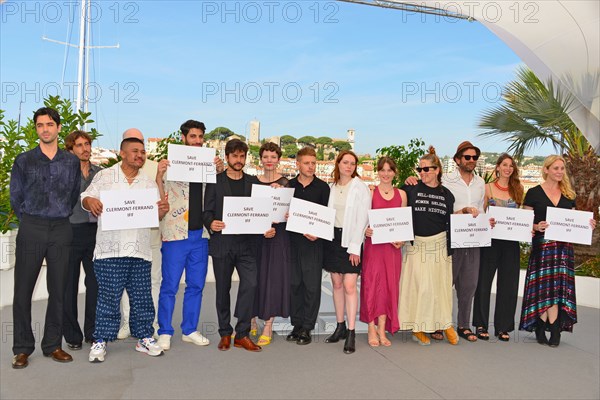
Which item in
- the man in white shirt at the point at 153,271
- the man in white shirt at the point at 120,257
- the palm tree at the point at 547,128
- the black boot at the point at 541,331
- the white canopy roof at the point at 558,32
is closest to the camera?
the man in white shirt at the point at 120,257

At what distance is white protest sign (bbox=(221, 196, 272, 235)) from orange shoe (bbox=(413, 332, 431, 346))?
1800 millimetres

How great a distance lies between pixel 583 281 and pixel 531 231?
3.00 metres

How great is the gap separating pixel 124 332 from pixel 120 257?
3.53 ft

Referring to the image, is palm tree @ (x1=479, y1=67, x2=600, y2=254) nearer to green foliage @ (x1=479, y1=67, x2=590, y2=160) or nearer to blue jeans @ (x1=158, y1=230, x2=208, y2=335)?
green foliage @ (x1=479, y1=67, x2=590, y2=160)

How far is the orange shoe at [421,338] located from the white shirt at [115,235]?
2.51 metres

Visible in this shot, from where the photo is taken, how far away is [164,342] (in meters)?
4.61

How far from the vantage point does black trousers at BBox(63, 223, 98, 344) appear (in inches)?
175

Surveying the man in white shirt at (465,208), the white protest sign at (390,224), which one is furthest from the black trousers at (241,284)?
the man in white shirt at (465,208)

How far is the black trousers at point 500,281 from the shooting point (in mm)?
5227

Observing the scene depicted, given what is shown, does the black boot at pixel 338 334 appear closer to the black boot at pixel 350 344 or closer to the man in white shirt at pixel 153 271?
the black boot at pixel 350 344

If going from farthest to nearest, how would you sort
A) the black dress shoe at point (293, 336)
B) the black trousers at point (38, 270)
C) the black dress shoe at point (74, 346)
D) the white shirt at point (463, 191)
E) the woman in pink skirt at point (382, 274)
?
the white shirt at point (463, 191) < the black dress shoe at point (293, 336) < the woman in pink skirt at point (382, 274) < the black dress shoe at point (74, 346) < the black trousers at point (38, 270)

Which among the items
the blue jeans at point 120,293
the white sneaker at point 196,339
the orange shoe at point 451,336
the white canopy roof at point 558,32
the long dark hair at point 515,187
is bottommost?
the white sneaker at point 196,339

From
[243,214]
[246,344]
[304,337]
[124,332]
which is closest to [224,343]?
[246,344]

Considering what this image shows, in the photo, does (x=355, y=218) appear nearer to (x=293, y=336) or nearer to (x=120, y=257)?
(x=293, y=336)
